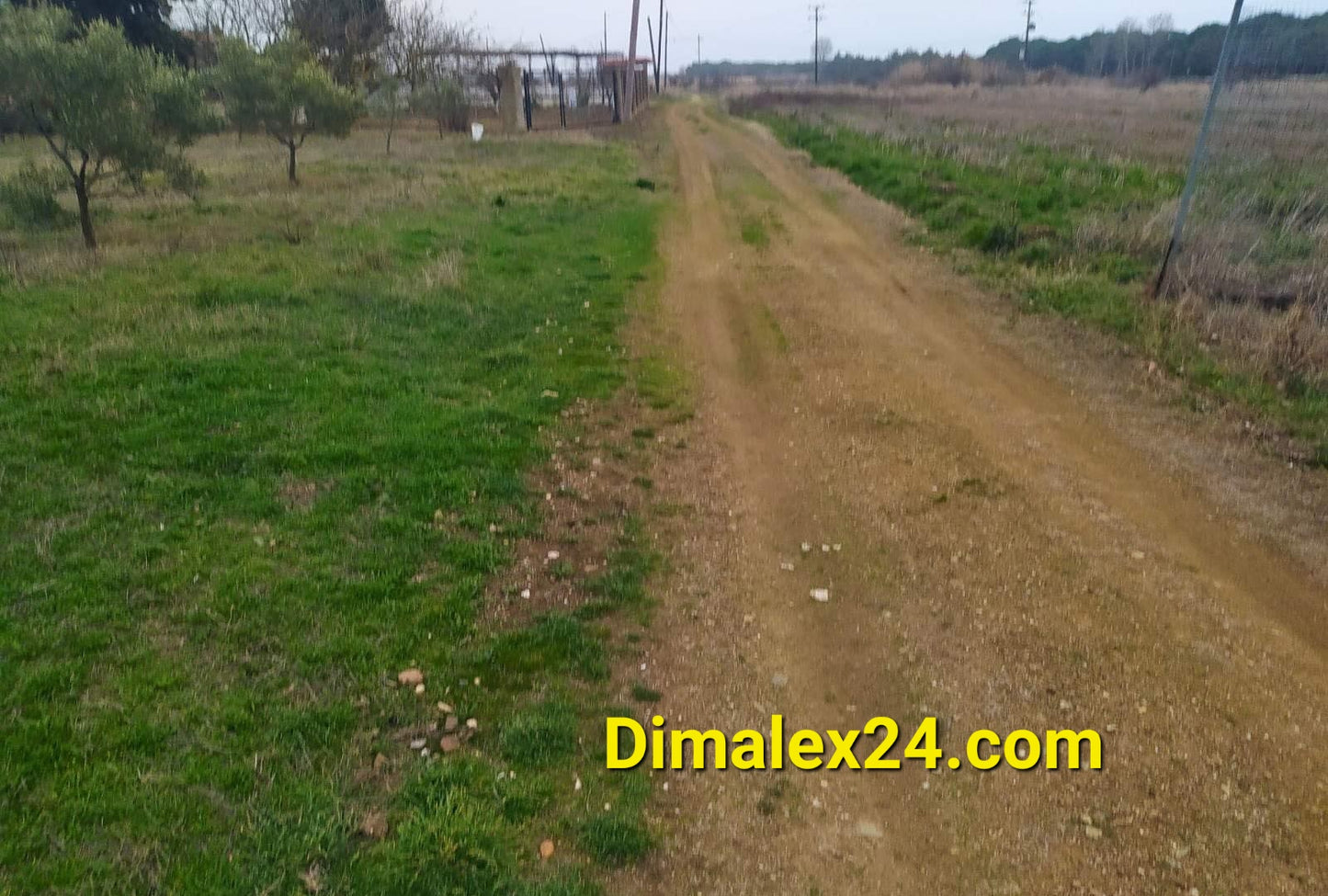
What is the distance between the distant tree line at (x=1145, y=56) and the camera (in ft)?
26.6

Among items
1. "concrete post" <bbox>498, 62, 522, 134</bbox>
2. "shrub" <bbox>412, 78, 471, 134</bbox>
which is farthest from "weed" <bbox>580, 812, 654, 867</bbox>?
"concrete post" <bbox>498, 62, 522, 134</bbox>

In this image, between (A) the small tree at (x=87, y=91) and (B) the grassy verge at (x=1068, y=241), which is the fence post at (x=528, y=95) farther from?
(A) the small tree at (x=87, y=91)

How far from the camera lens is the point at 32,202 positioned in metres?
11.7

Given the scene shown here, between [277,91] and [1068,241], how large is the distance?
1593 centimetres

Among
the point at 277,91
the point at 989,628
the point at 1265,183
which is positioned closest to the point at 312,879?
the point at 989,628

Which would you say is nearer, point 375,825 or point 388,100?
point 375,825

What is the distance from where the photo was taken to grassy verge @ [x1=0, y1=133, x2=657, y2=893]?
3094mm

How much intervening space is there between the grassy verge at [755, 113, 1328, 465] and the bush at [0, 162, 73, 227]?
486 inches

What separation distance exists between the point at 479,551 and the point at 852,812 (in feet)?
8.27

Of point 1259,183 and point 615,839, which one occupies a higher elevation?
point 1259,183

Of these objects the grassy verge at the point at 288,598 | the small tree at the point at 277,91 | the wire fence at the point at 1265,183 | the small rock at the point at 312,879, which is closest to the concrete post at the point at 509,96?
the small tree at the point at 277,91

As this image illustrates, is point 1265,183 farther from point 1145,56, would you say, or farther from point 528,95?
point 1145,56

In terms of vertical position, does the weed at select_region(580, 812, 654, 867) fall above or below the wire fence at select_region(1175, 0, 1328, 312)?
below

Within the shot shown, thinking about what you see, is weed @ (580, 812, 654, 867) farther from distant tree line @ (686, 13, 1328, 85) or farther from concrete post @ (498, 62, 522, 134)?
concrete post @ (498, 62, 522, 134)
